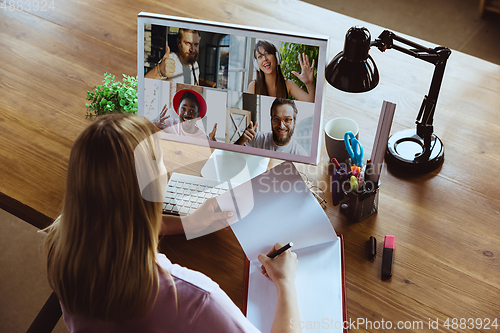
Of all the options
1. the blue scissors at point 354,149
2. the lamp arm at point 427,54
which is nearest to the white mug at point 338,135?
the blue scissors at point 354,149

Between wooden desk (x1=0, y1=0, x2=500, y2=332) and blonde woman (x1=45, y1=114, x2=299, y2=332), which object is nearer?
blonde woman (x1=45, y1=114, x2=299, y2=332)

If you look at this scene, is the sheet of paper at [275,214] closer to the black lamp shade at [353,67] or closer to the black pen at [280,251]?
the black pen at [280,251]

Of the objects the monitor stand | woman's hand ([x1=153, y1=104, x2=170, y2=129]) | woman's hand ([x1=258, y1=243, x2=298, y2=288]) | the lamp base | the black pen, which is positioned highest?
woman's hand ([x1=153, y1=104, x2=170, y2=129])

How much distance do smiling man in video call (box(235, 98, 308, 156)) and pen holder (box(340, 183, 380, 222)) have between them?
5.5 inches

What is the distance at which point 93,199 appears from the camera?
0.62m

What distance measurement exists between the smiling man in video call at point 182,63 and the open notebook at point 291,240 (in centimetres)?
28

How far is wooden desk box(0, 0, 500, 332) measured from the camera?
2.71 ft

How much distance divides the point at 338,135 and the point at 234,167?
0.87 feet

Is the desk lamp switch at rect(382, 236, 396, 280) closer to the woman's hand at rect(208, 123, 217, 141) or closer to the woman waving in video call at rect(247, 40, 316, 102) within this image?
the woman waving in video call at rect(247, 40, 316, 102)

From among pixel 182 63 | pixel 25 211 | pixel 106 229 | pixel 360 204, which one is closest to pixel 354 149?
pixel 360 204

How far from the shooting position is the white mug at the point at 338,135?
3.21 feet

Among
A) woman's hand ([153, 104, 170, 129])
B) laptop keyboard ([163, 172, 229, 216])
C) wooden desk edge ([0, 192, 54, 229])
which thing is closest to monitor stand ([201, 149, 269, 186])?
laptop keyboard ([163, 172, 229, 216])

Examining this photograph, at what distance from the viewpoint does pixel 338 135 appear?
40.1 inches

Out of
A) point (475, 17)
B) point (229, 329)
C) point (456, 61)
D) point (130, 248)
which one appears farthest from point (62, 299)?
point (475, 17)
